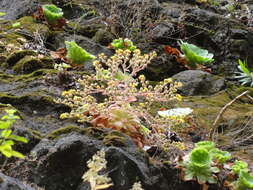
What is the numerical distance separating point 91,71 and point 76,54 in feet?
1.10

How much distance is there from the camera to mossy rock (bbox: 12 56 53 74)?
3.46 m

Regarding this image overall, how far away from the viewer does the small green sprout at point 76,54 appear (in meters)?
3.70

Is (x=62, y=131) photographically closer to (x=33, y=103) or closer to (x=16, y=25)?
(x=33, y=103)

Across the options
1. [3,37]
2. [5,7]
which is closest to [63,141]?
[3,37]

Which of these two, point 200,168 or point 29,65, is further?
point 29,65

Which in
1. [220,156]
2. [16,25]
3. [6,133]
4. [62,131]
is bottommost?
[16,25]

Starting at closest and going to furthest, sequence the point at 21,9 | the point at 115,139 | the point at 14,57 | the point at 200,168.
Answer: the point at 115,139, the point at 200,168, the point at 14,57, the point at 21,9

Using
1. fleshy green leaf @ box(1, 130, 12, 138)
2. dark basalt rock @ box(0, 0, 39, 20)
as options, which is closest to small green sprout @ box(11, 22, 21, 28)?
dark basalt rock @ box(0, 0, 39, 20)

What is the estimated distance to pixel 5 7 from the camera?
580cm

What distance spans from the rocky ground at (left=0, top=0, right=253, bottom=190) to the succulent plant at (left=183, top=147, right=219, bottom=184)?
0.08 m

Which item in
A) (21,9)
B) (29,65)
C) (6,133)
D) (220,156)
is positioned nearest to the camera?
(6,133)


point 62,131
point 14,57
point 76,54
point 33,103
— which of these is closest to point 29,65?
point 14,57

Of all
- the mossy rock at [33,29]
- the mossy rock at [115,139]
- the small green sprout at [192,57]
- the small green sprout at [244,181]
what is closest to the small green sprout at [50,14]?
the mossy rock at [33,29]

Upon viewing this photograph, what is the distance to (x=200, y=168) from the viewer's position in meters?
2.20
